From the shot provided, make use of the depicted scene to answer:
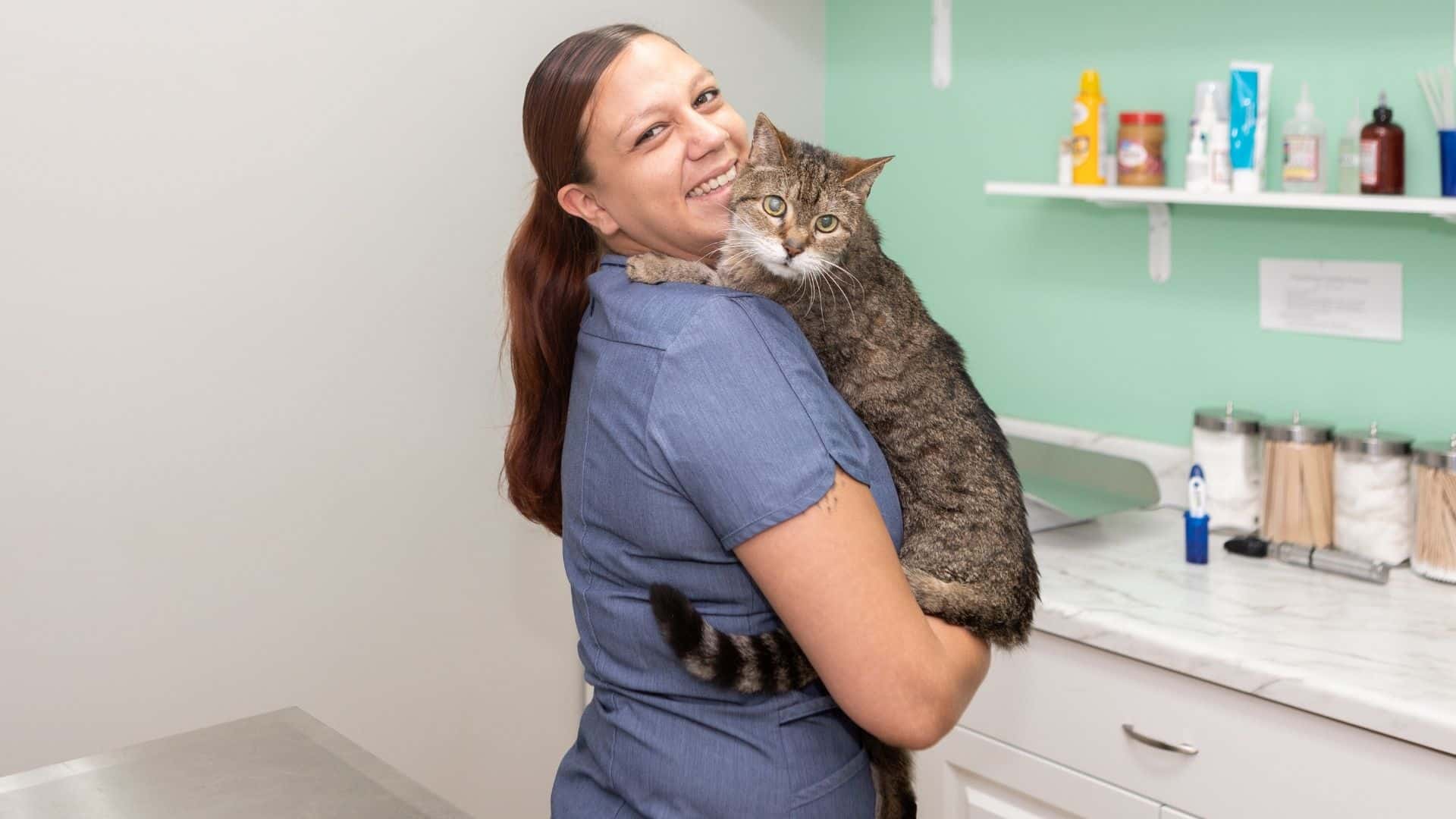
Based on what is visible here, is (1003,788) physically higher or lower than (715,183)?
lower

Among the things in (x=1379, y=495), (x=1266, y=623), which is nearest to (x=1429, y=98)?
(x=1379, y=495)

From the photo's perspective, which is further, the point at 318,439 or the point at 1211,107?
the point at 318,439

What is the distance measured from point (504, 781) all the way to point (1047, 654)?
4.30ft

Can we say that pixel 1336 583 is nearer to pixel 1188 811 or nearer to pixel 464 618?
pixel 1188 811

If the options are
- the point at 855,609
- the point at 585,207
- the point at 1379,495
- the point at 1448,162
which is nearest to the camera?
the point at 855,609

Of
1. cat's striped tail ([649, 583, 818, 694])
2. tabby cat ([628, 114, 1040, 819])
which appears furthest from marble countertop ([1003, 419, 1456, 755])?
cat's striped tail ([649, 583, 818, 694])

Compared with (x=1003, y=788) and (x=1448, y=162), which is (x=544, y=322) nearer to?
(x=1003, y=788)

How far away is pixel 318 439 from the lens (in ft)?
8.14

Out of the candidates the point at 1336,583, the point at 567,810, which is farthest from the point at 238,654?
the point at 1336,583

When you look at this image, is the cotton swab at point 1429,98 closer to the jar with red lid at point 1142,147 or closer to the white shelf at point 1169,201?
the white shelf at point 1169,201

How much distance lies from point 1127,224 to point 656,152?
147cm

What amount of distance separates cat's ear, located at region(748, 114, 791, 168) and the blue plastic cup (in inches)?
45.4

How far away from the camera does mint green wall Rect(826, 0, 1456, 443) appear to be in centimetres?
219

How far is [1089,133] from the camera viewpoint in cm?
252
